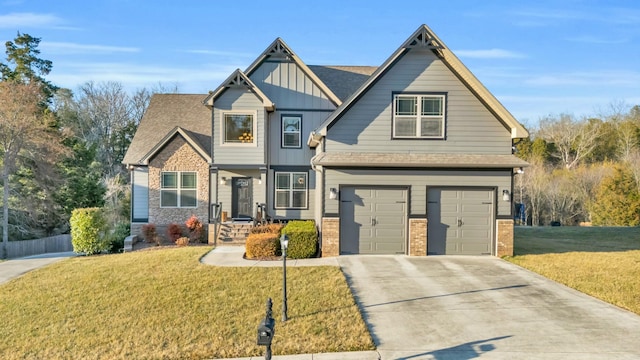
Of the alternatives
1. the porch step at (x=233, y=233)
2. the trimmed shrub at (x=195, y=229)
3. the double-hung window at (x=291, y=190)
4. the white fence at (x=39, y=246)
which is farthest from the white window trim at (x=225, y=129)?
the white fence at (x=39, y=246)

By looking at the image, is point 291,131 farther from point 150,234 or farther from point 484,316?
point 484,316

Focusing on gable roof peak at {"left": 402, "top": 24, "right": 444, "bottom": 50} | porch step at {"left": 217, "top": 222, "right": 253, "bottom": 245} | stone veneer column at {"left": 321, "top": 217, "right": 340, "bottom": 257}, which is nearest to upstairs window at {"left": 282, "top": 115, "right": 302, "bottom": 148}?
porch step at {"left": 217, "top": 222, "right": 253, "bottom": 245}

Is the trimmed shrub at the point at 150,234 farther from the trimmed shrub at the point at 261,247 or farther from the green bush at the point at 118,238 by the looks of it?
the trimmed shrub at the point at 261,247

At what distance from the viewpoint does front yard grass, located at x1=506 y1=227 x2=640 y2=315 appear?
952cm

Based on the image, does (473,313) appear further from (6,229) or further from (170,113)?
(6,229)

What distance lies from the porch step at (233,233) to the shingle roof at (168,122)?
3955 mm

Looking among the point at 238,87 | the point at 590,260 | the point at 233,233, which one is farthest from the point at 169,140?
the point at 590,260

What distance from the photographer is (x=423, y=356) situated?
6145 millimetres

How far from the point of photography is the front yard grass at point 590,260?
31.2 feet

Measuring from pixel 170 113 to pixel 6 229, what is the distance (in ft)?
34.8

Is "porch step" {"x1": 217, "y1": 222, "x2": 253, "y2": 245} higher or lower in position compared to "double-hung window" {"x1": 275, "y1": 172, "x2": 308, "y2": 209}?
lower

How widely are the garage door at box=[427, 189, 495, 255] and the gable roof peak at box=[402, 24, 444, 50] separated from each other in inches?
188

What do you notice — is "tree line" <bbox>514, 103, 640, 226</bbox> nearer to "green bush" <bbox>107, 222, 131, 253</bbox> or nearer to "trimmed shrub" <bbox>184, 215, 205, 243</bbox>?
"trimmed shrub" <bbox>184, 215, 205, 243</bbox>

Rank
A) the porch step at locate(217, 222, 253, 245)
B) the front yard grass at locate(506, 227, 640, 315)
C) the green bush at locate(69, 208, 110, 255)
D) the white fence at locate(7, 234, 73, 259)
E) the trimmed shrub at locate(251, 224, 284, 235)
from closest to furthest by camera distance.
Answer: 1. the front yard grass at locate(506, 227, 640, 315)
2. the trimmed shrub at locate(251, 224, 284, 235)
3. the green bush at locate(69, 208, 110, 255)
4. the porch step at locate(217, 222, 253, 245)
5. the white fence at locate(7, 234, 73, 259)
